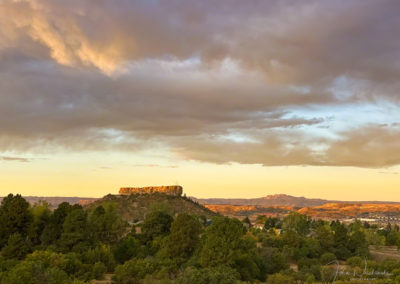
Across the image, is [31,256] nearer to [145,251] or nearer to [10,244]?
[10,244]

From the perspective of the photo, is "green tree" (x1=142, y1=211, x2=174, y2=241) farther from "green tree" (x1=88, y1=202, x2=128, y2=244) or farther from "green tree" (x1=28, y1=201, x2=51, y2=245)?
"green tree" (x1=28, y1=201, x2=51, y2=245)

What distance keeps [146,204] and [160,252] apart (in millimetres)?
93659

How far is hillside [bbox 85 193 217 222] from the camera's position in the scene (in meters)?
127

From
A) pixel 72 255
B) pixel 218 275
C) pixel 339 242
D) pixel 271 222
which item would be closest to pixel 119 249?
pixel 72 255

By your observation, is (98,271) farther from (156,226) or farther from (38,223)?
(156,226)

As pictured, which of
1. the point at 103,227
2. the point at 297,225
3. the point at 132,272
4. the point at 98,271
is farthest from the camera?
the point at 297,225

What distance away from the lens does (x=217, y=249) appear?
127ft

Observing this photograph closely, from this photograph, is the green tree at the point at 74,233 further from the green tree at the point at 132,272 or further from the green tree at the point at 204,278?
the green tree at the point at 204,278

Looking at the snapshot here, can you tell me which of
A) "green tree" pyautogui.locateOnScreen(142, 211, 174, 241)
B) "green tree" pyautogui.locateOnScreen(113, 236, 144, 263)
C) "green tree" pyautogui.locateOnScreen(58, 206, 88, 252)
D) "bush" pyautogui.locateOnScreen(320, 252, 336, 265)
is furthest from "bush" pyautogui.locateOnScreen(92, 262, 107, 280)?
"bush" pyautogui.locateOnScreen(320, 252, 336, 265)

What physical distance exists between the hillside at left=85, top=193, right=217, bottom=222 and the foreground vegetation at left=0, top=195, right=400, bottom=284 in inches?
2373

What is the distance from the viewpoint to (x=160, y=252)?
46.6 meters

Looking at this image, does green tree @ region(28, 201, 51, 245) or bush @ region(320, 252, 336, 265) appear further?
bush @ region(320, 252, 336, 265)

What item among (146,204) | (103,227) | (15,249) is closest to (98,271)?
(15,249)

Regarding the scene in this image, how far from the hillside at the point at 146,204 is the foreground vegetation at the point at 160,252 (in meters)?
60.3
